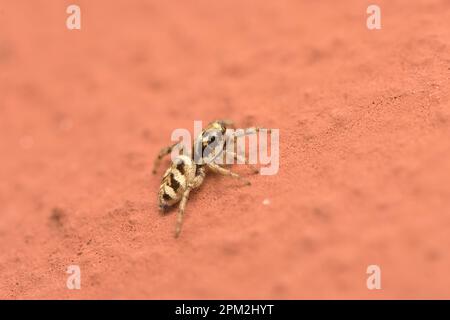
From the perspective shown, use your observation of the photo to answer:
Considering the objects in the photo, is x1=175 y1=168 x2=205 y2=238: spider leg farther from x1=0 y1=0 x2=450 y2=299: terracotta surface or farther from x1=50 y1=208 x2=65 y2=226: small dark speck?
x1=50 y1=208 x2=65 y2=226: small dark speck

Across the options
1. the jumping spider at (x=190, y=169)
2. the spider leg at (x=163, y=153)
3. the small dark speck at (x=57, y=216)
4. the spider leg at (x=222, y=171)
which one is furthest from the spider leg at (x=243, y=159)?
the small dark speck at (x=57, y=216)

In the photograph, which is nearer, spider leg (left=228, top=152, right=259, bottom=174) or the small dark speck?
spider leg (left=228, top=152, right=259, bottom=174)

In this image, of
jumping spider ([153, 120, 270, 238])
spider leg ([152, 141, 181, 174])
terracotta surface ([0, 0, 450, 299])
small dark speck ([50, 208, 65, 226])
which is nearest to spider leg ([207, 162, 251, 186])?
jumping spider ([153, 120, 270, 238])

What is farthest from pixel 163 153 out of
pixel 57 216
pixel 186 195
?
pixel 57 216

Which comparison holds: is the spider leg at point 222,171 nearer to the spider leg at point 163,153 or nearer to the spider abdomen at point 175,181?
the spider abdomen at point 175,181

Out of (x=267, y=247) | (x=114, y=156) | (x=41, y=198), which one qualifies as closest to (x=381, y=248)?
(x=267, y=247)
